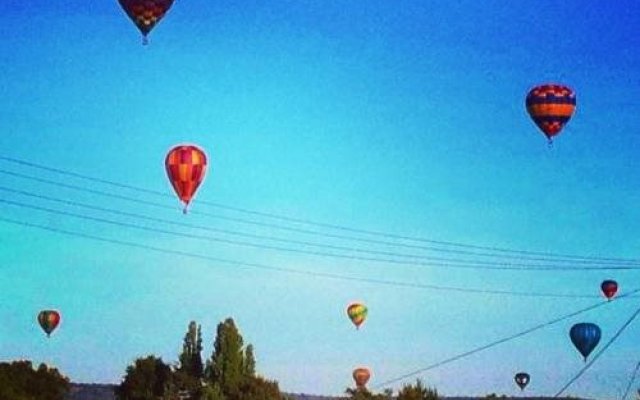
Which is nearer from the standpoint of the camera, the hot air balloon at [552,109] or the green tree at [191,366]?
the hot air balloon at [552,109]

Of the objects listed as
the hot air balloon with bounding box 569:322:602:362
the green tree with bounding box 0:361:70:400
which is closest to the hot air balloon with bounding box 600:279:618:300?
the hot air balloon with bounding box 569:322:602:362

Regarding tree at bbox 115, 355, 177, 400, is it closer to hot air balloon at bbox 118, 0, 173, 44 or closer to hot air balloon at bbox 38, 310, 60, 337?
hot air balloon at bbox 38, 310, 60, 337

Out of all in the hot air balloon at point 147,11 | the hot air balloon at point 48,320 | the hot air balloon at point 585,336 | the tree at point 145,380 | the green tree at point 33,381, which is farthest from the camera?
the green tree at point 33,381

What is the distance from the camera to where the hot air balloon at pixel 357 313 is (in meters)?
119

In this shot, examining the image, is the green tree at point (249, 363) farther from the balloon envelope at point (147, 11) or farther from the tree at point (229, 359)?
the balloon envelope at point (147, 11)

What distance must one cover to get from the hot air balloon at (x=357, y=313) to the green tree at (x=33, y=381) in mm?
53720

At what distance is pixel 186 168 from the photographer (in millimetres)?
78562

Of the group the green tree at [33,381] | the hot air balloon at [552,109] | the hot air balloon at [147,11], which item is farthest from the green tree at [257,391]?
the hot air balloon at [147,11]

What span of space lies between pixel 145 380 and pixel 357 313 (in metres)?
42.7

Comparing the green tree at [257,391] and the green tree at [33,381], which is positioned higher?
the green tree at [33,381]

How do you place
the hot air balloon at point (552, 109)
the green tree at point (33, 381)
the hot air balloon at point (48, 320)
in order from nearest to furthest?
the hot air balloon at point (552, 109), the hot air balloon at point (48, 320), the green tree at point (33, 381)

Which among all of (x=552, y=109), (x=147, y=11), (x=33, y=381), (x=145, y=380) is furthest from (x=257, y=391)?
(x=147, y=11)

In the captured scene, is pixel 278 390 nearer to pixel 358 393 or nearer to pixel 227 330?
pixel 227 330

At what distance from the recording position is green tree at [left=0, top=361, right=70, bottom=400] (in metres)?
163
